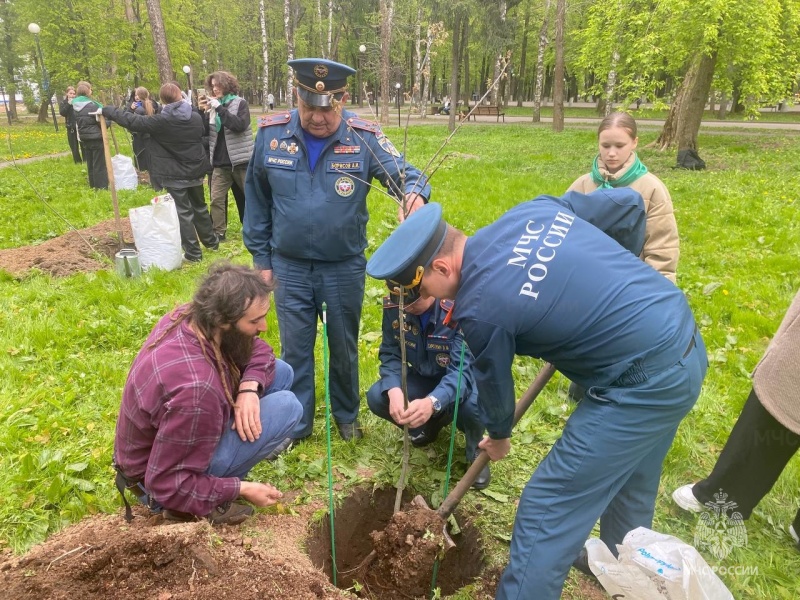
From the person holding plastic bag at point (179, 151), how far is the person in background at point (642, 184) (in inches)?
189

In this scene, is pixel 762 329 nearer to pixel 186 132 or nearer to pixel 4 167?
pixel 186 132

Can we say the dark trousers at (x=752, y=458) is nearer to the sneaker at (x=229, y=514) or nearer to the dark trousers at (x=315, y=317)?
the dark trousers at (x=315, y=317)

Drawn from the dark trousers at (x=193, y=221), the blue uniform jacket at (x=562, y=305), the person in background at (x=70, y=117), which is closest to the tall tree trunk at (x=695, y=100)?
the dark trousers at (x=193, y=221)

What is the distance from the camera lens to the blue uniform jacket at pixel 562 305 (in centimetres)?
173

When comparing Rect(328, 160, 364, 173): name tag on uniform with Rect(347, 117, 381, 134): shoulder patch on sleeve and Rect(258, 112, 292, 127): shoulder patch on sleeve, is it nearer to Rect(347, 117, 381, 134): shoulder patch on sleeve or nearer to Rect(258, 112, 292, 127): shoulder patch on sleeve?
Rect(347, 117, 381, 134): shoulder patch on sleeve

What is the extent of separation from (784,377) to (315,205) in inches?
88.2

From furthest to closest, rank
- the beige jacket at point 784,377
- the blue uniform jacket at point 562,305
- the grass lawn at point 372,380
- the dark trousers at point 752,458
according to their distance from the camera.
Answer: the grass lawn at point 372,380, the dark trousers at point 752,458, the beige jacket at point 784,377, the blue uniform jacket at point 562,305

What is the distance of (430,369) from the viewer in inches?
120

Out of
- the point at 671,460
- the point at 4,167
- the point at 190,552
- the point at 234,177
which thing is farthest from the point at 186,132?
the point at 4,167

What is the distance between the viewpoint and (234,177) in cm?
684

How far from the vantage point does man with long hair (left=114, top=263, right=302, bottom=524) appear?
2025mm

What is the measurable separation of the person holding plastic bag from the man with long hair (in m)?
4.54

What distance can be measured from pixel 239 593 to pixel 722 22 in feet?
44.3

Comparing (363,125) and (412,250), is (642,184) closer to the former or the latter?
(363,125)
